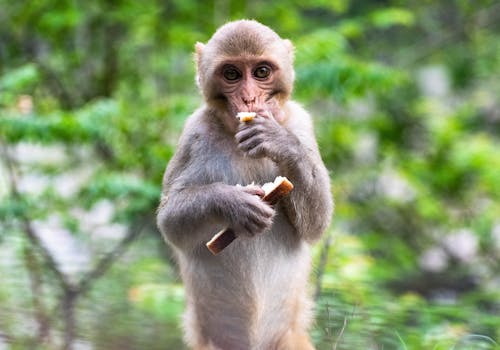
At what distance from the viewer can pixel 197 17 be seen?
30.7 ft

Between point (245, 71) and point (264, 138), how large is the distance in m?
0.37

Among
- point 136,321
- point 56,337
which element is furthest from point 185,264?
point 136,321

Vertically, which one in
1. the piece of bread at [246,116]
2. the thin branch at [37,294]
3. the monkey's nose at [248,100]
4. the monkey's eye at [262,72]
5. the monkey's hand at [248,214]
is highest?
the monkey's eye at [262,72]

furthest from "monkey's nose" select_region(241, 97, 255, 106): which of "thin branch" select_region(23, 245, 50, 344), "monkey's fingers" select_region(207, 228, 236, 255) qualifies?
"thin branch" select_region(23, 245, 50, 344)

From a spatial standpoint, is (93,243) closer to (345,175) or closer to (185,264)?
(345,175)

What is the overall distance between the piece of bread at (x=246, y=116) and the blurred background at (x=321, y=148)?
4.12 ft

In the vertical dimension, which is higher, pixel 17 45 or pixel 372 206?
pixel 17 45

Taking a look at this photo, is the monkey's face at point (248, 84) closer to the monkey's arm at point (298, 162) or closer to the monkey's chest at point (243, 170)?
the monkey's arm at point (298, 162)

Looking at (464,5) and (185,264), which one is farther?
(464,5)

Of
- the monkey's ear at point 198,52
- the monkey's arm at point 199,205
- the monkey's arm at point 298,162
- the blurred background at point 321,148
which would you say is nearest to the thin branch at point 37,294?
the blurred background at point 321,148

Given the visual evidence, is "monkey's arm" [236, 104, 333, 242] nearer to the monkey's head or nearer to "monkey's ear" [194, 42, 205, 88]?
the monkey's head

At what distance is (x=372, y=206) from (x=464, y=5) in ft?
10.6

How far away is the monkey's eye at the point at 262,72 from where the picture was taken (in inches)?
A: 157

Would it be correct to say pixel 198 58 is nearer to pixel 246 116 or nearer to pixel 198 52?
pixel 198 52
